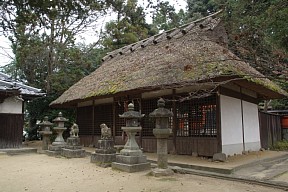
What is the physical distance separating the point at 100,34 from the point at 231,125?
47.4ft

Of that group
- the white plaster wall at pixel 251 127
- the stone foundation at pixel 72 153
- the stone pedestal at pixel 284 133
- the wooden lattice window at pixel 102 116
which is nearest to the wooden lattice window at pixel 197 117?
the white plaster wall at pixel 251 127

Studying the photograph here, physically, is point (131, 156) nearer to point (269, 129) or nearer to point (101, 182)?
point (101, 182)

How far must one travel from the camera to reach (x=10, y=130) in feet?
42.3

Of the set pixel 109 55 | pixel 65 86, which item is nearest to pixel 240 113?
pixel 109 55

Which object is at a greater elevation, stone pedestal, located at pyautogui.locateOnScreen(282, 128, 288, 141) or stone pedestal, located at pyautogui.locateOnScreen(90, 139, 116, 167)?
stone pedestal, located at pyautogui.locateOnScreen(282, 128, 288, 141)

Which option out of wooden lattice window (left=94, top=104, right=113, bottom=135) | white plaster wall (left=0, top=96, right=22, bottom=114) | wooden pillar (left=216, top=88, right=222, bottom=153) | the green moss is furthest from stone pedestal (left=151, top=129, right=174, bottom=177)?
white plaster wall (left=0, top=96, right=22, bottom=114)

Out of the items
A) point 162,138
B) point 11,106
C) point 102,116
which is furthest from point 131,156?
point 11,106

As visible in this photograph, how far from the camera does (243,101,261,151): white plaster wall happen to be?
10.7 m

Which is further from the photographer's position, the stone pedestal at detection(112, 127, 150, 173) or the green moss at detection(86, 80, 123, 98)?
the green moss at detection(86, 80, 123, 98)

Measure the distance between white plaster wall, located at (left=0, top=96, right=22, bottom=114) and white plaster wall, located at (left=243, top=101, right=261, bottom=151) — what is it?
1101cm

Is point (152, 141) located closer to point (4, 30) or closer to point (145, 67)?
point (145, 67)

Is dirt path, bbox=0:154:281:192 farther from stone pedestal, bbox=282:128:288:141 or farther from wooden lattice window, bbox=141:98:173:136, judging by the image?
stone pedestal, bbox=282:128:288:141

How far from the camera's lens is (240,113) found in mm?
10305

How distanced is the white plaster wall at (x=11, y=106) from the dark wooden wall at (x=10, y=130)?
211mm
